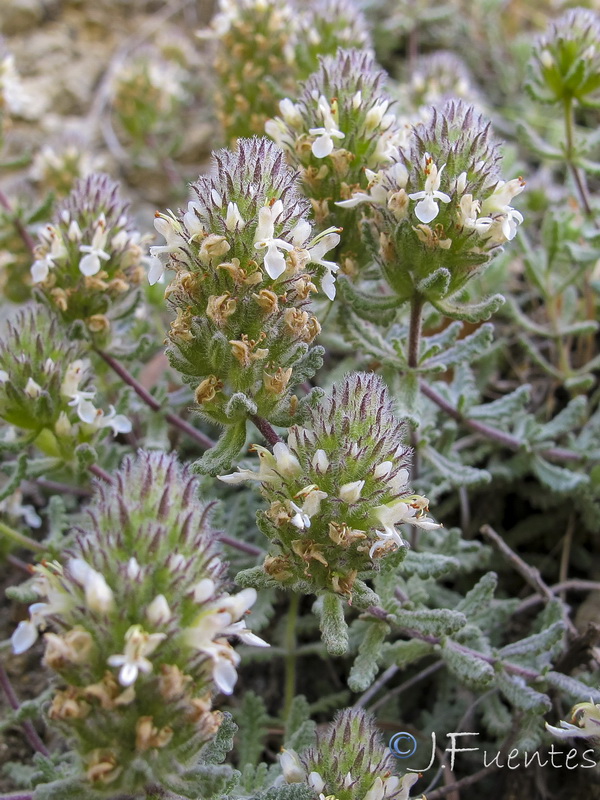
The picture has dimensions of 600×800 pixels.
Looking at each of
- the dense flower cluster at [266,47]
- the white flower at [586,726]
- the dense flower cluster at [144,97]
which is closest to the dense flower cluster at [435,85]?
the dense flower cluster at [266,47]

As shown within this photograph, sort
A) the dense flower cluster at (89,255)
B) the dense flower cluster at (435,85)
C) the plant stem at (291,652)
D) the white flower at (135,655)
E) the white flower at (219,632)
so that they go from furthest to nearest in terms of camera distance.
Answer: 1. the dense flower cluster at (435,85)
2. the plant stem at (291,652)
3. the dense flower cluster at (89,255)
4. the white flower at (219,632)
5. the white flower at (135,655)

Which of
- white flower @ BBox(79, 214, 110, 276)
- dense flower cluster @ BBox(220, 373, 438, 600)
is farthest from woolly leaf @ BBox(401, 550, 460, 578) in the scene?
white flower @ BBox(79, 214, 110, 276)

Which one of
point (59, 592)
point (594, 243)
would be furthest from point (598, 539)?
point (59, 592)

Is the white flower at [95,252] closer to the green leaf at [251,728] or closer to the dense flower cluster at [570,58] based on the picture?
the green leaf at [251,728]

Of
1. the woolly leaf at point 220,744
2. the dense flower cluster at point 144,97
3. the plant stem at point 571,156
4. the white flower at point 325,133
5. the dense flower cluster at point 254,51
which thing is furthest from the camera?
the dense flower cluster at point 144,97

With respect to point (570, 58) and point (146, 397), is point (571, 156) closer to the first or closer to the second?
point (570, 58)

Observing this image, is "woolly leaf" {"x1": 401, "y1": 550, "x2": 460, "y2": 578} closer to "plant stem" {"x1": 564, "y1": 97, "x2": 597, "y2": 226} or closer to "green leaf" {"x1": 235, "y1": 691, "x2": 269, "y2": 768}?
"green leaf" {"x1": 235, "y1": 691, "x2": 269, "y2": 768}
